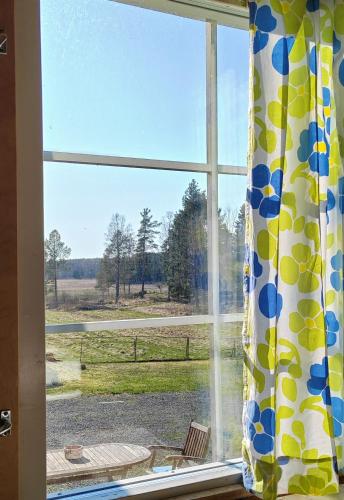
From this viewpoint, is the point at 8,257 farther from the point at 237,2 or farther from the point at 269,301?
the point at 237,2

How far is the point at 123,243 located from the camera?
5.89 feet

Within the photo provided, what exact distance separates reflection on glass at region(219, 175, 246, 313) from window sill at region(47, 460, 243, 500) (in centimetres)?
53

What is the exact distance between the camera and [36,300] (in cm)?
157

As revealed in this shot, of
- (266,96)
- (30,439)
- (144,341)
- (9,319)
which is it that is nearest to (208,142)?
(266,96)

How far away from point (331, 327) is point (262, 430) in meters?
0.42

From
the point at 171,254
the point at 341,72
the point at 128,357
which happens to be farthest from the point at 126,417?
the point at 341,72

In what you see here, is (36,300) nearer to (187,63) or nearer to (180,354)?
(180,354)

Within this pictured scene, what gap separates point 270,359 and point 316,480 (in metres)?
0.42

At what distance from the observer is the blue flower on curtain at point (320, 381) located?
5.99 ft

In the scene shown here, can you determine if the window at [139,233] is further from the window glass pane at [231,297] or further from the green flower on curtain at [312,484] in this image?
the green flower on curtain at [312,484]

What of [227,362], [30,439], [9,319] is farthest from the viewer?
[227,362]

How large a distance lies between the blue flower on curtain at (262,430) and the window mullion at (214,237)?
7.4 inches

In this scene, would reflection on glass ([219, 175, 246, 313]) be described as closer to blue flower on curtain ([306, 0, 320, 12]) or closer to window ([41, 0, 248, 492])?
window ([41, 0, 248, 492])

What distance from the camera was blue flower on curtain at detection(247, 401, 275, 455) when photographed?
5.83 ft
